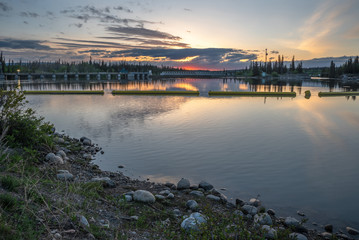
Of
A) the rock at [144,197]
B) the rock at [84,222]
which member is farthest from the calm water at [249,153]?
the rock at [84,222]

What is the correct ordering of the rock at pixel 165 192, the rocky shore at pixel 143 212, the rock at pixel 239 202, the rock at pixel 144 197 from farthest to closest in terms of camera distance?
the rock at pixel 165 192 → the rock at pixel 239 202 → the rock at pixel 144 197 → the rocky shore at pixel 143 212

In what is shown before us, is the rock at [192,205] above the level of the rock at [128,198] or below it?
below

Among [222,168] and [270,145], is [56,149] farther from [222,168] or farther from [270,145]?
[270,145]

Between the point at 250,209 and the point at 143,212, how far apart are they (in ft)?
9.77

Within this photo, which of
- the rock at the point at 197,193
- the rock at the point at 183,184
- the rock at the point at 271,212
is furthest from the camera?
the rock at the point at 183,184

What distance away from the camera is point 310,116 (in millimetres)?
23391

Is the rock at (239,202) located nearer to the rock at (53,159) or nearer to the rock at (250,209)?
the rock at (250,209)

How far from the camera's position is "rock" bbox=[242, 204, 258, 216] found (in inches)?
284

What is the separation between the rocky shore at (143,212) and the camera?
5.03m

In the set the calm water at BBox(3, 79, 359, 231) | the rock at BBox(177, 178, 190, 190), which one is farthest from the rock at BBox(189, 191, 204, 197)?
the calm water at BBox(3, 79, 359, 231)

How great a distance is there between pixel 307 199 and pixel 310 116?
1716 cm

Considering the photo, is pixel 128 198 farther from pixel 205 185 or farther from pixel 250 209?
pixel 250 209

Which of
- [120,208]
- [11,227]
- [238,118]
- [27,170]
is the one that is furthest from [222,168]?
[238,118]

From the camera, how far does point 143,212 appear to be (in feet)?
21.6
